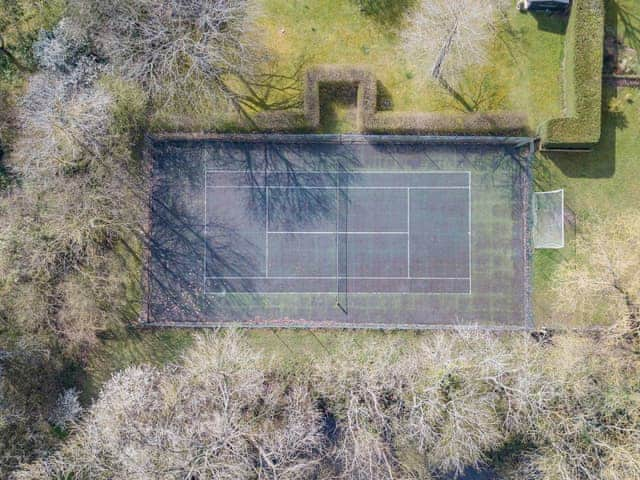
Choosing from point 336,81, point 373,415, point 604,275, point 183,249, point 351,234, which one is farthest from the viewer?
point 183,249

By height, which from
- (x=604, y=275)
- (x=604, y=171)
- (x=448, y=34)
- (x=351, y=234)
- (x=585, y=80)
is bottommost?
(x=604, y=275)

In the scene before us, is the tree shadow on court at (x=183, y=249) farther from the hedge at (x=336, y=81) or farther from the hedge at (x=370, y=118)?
the hedge at (x=336, y=81)

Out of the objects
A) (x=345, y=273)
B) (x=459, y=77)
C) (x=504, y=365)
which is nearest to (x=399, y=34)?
(x=459, y=77)

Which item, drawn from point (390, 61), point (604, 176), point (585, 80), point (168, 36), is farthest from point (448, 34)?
point (168, 36)

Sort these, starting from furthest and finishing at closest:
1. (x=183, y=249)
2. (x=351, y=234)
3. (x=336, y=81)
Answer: (x=183, y=249) → (x=351, y=234) → (x=336, y=81)

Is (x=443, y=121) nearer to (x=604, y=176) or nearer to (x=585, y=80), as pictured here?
(x=585, y=80)

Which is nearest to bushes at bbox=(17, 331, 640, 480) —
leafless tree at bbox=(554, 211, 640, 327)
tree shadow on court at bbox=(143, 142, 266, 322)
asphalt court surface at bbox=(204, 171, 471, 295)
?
leafless tree at bbox=(554, 211, 640, 327)

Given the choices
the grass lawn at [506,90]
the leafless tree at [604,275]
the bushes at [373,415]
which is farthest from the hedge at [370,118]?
the bushes at [373,415]
